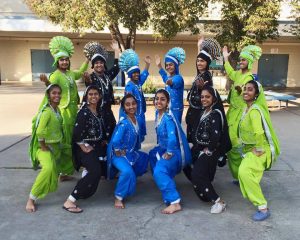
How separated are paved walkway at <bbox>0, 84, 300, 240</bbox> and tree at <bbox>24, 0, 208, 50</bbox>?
5196 millimetres

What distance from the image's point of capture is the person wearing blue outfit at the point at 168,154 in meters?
3.85

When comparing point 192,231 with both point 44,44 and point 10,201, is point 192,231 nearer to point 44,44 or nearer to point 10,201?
point 10,201

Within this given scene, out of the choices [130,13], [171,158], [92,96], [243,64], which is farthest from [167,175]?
[130,13]

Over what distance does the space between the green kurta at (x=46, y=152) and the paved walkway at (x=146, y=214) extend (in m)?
0.24

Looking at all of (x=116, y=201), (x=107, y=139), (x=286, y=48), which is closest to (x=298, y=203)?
(x=116, y=201)

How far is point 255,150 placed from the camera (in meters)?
3.81

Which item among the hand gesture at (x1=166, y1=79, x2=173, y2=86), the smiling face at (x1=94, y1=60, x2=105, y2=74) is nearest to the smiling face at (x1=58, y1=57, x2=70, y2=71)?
the smiling face at (x1=94, y1=60, x2=105, y2=74)

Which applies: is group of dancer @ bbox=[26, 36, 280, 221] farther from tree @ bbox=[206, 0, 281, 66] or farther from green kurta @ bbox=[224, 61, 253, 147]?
tree @ bbox=[206, 0, 281, 66]

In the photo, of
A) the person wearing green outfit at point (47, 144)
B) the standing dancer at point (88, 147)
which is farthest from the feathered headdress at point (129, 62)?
the person wearing green outfit at point (47, 144)

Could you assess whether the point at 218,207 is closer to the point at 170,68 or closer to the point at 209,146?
the point at 209,146

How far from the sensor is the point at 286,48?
2181 cm

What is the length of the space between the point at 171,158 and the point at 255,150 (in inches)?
35.4

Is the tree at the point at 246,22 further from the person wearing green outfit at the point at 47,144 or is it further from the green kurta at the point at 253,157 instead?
the person wearing green outfit at the point at 47,144

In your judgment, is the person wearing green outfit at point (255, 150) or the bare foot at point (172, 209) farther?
the bare foot at point (172, 209)
